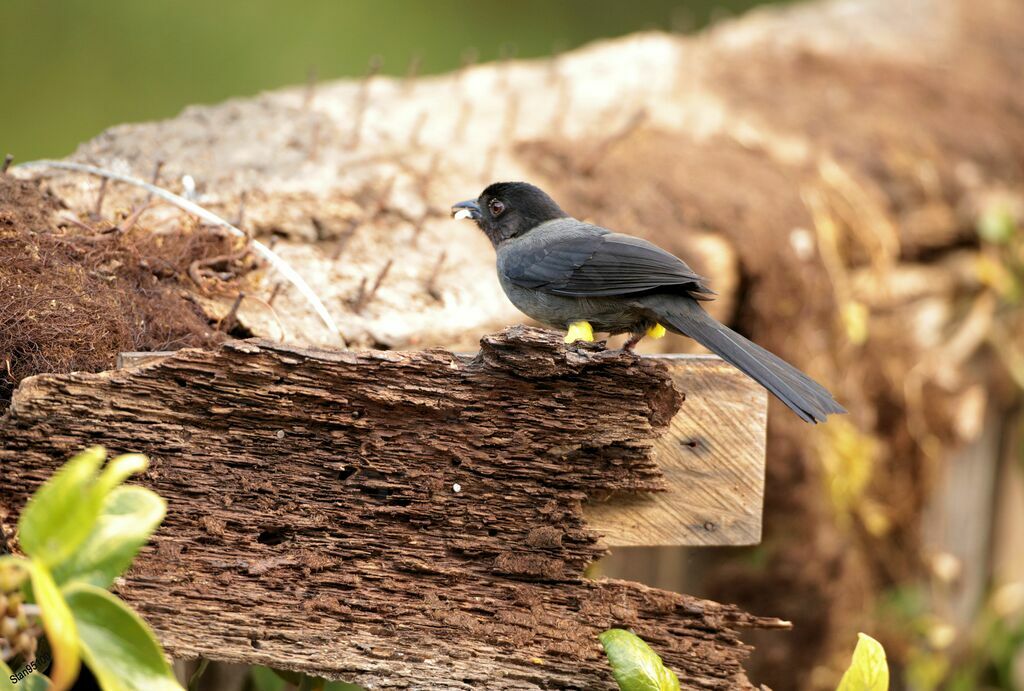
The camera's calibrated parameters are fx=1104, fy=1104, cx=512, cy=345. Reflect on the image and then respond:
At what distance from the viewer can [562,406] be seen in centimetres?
209

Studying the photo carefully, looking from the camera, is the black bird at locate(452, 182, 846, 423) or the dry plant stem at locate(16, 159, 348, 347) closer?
the black bird at locate(452, 182, 846, 423)

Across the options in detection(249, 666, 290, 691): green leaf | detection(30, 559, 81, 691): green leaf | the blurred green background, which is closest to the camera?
detection(30, 559, 81, 691): green leaf

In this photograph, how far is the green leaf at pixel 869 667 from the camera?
76.5 inches

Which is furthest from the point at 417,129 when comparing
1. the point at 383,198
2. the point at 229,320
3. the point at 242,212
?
the point at 229,320

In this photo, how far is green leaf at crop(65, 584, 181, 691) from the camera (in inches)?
53.6

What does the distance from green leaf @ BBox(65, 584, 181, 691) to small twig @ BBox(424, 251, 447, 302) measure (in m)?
1.76

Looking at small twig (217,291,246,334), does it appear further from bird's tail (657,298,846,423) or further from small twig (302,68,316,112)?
small twig (302,68,316,112)

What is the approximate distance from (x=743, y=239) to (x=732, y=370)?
1.58 meters

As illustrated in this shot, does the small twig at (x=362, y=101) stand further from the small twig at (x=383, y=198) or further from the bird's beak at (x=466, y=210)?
the bird's beak at (x=466, y=210)

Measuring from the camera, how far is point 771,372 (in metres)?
2.24

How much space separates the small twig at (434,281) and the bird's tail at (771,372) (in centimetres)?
80

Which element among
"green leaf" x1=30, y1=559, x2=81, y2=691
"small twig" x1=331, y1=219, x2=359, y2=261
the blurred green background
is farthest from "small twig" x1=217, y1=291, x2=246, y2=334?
the blurred green background

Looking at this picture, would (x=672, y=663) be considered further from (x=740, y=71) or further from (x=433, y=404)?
(x=740, y=71)

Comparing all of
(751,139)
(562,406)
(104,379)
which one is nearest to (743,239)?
(751,139)
